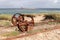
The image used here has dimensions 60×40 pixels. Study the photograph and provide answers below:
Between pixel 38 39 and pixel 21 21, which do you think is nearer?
pixel 38 39

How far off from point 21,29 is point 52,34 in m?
2.79

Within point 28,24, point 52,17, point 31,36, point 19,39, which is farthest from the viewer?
point 52,17

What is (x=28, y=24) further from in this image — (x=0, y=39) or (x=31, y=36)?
(x=0, y=39)

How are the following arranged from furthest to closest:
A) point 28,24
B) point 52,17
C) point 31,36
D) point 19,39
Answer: point 52,17, point 28,24, point 31,36, point 19,39

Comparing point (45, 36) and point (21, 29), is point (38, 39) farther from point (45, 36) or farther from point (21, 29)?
point (21, 29)

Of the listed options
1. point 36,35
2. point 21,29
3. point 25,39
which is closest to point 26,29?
point 21,29

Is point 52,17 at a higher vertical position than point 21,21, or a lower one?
lower

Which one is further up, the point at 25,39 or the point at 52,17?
the point at 25,39

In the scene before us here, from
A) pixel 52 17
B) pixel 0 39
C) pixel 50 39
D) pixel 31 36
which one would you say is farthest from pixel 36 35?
pixel 52 17

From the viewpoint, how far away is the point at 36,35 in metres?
16.4

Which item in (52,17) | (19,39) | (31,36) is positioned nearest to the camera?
(19,39)

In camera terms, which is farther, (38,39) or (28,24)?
(28,24)

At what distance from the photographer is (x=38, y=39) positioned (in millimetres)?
15086

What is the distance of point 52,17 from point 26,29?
17.2m
